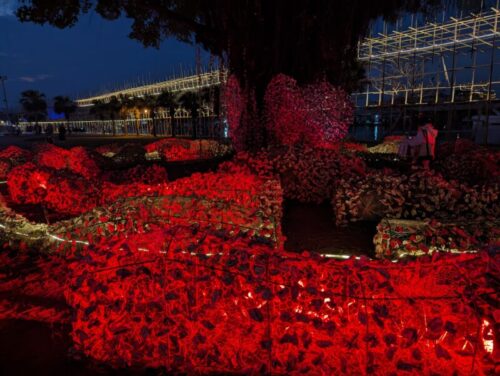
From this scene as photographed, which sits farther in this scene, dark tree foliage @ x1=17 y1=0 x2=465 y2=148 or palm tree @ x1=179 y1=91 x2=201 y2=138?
palm tree @ x1=179 y1=91 x2=201 y2=138

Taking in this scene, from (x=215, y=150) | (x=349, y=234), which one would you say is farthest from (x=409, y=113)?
(x=349, y=234)

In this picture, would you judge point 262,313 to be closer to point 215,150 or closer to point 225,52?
point 225,52

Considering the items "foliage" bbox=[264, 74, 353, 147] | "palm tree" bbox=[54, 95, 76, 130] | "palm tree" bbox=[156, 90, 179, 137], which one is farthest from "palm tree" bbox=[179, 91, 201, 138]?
"palm tree" bbox=[54, 95, 76, 130]

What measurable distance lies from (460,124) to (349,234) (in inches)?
1459

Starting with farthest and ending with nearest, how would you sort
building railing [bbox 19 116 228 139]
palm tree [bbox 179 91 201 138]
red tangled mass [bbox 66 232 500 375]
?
building railing [bbox 19 116 228 139]
palm tree [bbox 179 91 201 138]
red tangled mass [bbox 66 232 500 375]

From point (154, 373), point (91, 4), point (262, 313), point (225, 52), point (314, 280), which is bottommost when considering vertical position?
point (154, 373)

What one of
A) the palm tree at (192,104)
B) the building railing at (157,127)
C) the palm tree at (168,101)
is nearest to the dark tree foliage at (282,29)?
the building railing at (157,127)

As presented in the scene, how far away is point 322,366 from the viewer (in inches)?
108

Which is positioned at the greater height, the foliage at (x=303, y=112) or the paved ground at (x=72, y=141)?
the foliage at (x=303, y=112)

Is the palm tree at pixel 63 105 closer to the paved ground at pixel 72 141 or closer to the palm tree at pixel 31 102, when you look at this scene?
the palm tree at pixel 31 102

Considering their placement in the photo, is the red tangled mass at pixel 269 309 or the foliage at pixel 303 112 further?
the foliage at pixel 303 112

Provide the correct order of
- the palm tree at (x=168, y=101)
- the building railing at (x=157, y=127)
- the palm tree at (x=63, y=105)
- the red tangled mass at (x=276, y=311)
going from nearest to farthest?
the red tangled mass at (x=276, y=311)
the building railing at (x=157, y=127)
the palm tree at (x=168, y=101)
the palm tree at (x=63, y=105)

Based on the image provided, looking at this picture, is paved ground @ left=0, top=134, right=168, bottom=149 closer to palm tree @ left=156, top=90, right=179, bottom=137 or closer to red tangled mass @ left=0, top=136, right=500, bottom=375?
palm tree @ left=156, top=90, right=179, bottom=137

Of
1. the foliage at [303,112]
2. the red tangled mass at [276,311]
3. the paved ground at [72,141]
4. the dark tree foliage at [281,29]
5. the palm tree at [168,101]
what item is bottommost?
the red tangled mass at [276,311]
